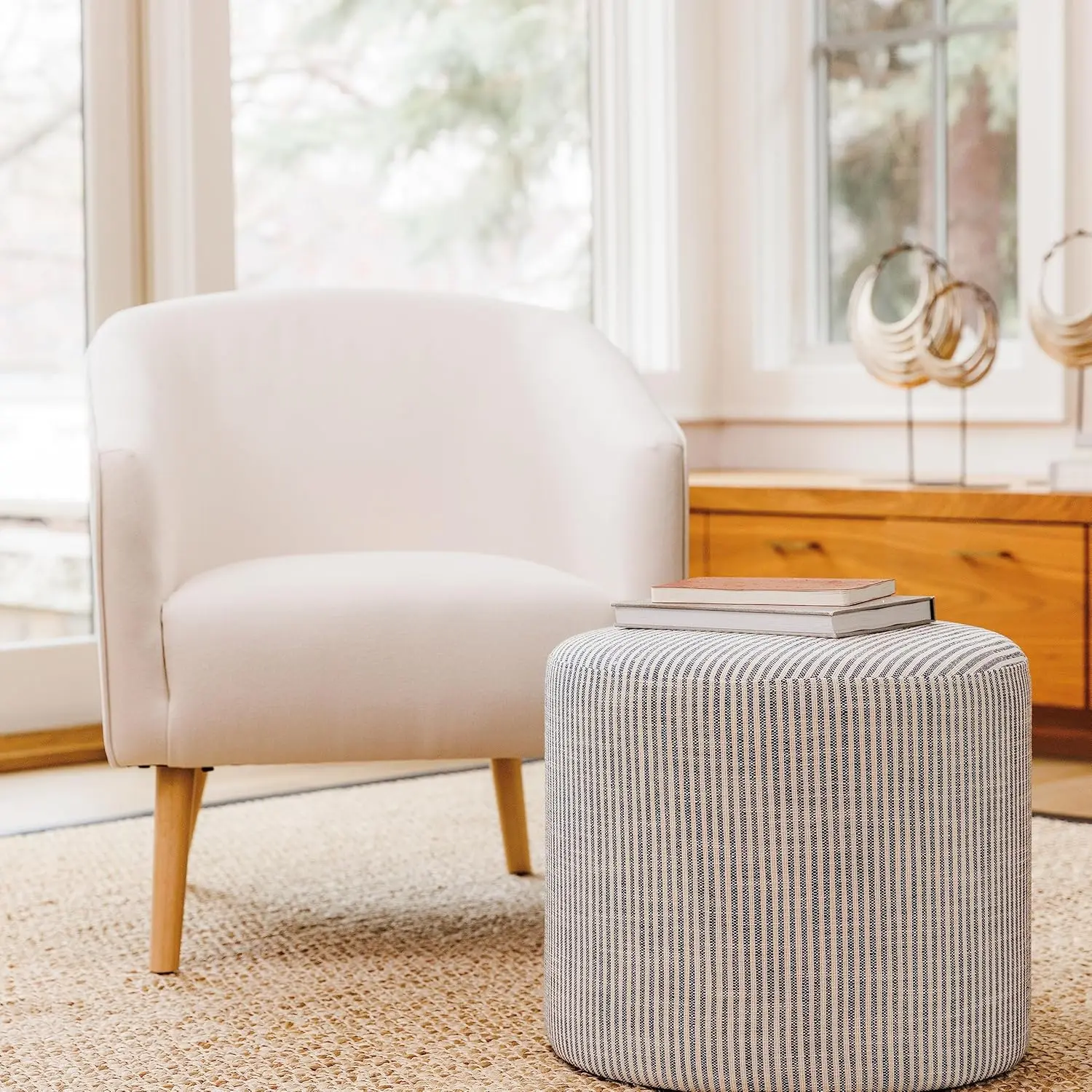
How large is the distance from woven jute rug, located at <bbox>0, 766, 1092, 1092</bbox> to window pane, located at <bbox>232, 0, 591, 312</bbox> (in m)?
1.47

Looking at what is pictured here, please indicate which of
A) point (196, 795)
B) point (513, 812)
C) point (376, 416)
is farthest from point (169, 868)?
point (376, 416)

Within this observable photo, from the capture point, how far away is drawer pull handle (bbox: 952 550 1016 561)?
3023 mm

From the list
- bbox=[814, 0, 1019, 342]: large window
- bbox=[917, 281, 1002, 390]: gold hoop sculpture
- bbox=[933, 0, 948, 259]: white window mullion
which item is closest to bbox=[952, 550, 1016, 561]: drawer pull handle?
bbox=[917, 281, 1002, 390]: gold hoop sculpture

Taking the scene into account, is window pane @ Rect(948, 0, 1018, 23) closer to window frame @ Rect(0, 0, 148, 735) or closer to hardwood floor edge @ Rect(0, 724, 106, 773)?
window frame @ Rect(0, 0, 148, 735)

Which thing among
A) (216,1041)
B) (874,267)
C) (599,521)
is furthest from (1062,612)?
(216,1041)

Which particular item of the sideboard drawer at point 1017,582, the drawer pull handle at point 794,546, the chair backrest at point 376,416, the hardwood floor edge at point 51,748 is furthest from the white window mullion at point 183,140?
the sideboard drawer at point 1017,582

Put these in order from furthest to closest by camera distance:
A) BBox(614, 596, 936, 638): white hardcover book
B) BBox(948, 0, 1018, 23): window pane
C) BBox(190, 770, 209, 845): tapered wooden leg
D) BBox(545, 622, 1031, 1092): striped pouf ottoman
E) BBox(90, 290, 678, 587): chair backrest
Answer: BBox(948, 0, 1018, 23): window pane
BBox(90, 290, 678, 587): chair backrest
BBox(190, 770, 209, 845): tapered wooden leg
BBox(614, 596, 936, 638): white hardcover book
BBox(545, 622, 1031, 1092): striped pouf ottoman

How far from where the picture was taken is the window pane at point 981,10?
3.65 metres

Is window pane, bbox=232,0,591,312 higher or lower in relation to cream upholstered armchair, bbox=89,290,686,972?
higher

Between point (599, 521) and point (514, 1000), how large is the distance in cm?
61

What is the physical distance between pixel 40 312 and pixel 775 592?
207 centimetres

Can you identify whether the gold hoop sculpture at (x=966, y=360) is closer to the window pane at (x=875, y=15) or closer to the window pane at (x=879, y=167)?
the window pane at (x=879, y=167)

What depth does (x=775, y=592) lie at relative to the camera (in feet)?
4.98

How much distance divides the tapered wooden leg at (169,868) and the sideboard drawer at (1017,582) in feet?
5.45
